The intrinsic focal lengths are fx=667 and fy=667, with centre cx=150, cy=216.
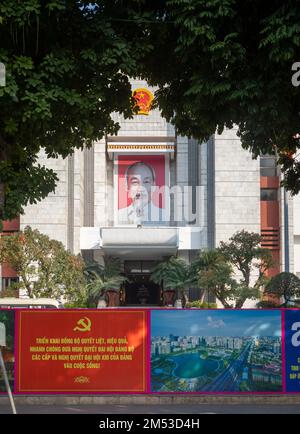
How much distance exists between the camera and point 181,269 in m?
48.4

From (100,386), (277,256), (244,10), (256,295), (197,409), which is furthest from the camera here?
(277,256)

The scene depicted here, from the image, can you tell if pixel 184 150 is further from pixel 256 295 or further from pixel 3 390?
pixel 3 390

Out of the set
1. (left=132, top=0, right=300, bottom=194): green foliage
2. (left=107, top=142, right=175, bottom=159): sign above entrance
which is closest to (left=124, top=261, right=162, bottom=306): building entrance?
(left=107, top=142, right=175, bottom=159): sign above entrance

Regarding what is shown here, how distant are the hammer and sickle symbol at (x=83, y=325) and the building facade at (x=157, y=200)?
123ft

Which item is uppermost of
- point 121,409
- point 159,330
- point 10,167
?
point 10,167

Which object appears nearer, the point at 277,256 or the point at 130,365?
the point at 130,365

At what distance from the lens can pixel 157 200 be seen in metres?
54.8

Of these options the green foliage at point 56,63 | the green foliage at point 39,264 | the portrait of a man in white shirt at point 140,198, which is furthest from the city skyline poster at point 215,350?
the portrait of a man in white shirt at point 140,198

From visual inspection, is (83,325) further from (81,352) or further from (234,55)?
(234,55)

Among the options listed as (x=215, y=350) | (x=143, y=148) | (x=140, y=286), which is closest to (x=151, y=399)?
(x=215, y=350)

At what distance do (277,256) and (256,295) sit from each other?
13.5 meters

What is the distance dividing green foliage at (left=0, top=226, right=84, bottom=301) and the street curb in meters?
23.1

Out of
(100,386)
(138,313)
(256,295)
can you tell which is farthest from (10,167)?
(256,295)

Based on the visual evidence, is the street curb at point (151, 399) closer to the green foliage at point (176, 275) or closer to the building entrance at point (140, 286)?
the green foliage at point (176, 275)
